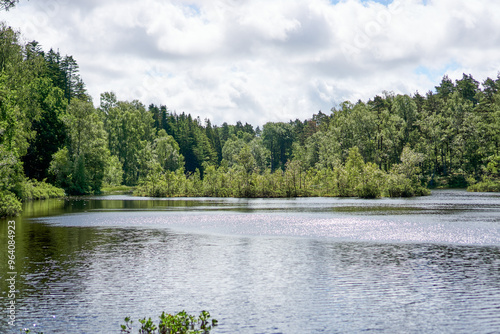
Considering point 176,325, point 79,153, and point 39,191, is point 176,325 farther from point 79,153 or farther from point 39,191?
point 79,153

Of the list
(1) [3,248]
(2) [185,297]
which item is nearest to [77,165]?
(1) [3,248]

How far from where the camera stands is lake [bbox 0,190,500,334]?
1558cm

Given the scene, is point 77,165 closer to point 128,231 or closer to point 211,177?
point 211,177

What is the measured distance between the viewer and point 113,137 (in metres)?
142

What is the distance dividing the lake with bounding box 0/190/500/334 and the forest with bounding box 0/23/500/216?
22.9 meters

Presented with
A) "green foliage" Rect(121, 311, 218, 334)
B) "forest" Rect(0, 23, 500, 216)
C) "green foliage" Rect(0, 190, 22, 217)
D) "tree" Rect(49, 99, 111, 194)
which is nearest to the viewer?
"green foliage" Rect(121, 311, 218, 334)

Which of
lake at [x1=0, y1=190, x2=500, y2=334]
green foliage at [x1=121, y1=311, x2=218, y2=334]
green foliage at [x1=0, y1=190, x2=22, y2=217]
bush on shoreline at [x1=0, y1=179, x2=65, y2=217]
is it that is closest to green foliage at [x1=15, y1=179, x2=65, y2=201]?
bush on shoreline at [x1=0, y1=179, x2=65, y2=217]

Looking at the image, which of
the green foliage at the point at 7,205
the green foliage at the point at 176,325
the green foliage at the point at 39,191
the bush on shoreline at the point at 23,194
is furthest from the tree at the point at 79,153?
the green foliage at the point at 176,325

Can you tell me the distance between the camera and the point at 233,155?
126 metres

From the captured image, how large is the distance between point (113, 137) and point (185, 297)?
428 feet

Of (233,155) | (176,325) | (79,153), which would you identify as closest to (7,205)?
(176,325)

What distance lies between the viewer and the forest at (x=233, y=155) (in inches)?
3063

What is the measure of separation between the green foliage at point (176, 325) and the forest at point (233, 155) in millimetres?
37157

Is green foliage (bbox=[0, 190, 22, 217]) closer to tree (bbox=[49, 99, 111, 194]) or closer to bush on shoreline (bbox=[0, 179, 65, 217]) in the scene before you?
bush on shoreline (bbox=[0, 179, 65, 217])
